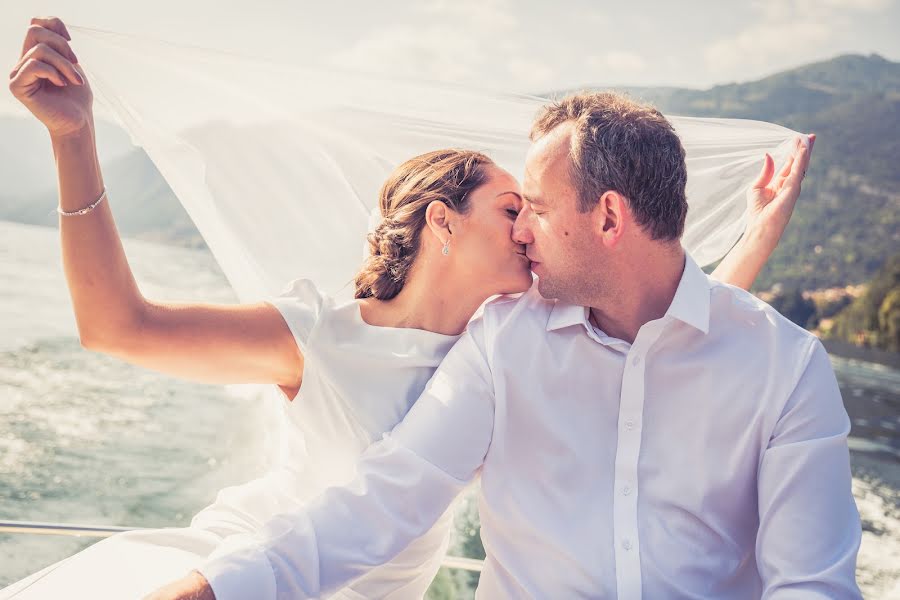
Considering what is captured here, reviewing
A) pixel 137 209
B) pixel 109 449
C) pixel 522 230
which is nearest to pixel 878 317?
pixel 137 209

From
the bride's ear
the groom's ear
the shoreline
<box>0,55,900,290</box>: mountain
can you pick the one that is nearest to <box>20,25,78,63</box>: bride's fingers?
the bride's ear

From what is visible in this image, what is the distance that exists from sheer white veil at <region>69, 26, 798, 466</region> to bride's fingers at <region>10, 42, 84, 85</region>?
0.94 metres

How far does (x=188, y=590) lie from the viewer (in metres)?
1.46

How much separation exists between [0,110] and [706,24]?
118 m

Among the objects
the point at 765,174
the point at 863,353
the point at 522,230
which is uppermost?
the point at 765,174

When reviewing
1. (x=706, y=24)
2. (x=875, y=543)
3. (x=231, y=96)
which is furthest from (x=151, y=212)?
(x=706, y=24)

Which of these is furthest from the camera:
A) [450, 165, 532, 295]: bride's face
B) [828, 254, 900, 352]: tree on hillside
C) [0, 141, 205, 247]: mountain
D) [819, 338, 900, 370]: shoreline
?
[828, 254, 900, 352]: tree on hillside

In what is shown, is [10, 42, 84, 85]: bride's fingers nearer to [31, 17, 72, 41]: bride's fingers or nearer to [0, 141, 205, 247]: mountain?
[31, 17, 72, 41]: bride's fingers

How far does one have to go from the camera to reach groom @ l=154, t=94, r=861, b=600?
1.75 m

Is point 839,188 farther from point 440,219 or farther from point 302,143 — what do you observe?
point 440,219

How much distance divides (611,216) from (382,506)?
3.10ft

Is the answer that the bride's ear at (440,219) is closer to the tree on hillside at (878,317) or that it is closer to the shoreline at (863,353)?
the shoreline at (863,353)

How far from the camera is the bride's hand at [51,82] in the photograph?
5.65 feet

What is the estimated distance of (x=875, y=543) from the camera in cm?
1423
